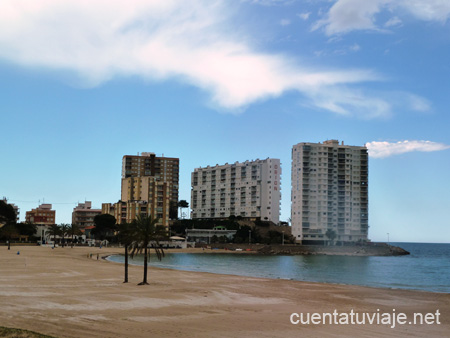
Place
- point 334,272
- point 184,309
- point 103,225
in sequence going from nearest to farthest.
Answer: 1. point 184,309
2. point 334,272
3. point 103,225

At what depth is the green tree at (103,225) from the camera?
192 meters

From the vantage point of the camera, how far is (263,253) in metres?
190

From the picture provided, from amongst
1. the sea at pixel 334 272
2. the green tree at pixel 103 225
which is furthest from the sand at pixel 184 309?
the green tree at pixel 103 225

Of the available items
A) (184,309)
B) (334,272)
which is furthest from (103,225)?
(184,309)

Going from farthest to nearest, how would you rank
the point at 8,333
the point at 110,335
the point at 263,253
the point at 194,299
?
1. the point at 263,253
2. the point at 194,299
3. the point at 110,335
4. the point at 8,333

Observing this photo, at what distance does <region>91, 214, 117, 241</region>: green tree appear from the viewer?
191875 mm

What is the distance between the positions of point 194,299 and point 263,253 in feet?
514

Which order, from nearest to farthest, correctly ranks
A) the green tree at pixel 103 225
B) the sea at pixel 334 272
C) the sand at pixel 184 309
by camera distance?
1. the sand at pixel 184 309
2. the sea at pixel 334 272
3. the green tree at pixel 103 225

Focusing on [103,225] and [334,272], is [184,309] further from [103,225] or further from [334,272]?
[103,225]

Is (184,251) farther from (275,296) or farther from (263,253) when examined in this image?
(275,296)

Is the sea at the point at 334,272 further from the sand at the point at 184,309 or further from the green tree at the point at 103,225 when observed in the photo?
the green tree at the point at 103,225

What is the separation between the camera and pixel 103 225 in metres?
192

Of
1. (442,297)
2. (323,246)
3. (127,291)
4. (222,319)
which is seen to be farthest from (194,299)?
(323,246)

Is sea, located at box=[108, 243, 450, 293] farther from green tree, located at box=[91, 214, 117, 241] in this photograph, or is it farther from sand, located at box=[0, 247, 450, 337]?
green tree, located at box=[91, 214, 117, 241]
